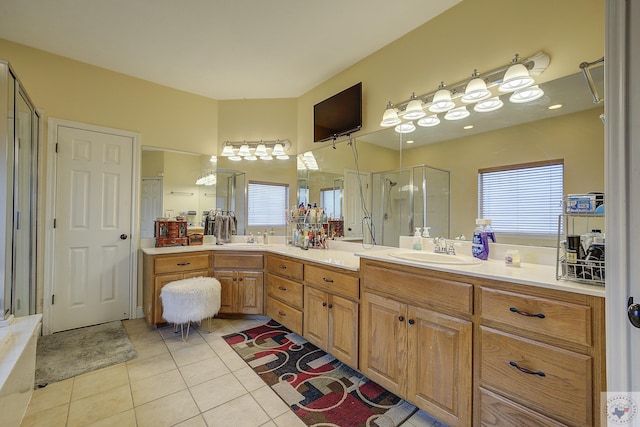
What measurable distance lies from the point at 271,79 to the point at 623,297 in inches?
126

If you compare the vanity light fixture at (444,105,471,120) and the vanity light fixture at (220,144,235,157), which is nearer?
the vanity light fixture at (444,105,471,120)

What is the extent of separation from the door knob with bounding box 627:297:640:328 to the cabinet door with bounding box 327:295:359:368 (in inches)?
51.6

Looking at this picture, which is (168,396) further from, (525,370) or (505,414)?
(525,370)

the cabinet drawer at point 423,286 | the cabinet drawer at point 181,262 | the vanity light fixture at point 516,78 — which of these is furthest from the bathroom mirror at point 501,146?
the cabinet drawer at point 181,262

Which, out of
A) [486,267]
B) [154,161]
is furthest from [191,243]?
[486,267]

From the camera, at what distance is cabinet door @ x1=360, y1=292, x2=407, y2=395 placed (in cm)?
159

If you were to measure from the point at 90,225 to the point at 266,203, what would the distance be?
72.9 inches

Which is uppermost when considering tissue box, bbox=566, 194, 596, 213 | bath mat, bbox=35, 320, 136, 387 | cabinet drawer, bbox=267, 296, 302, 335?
tissue box, bbox=566, 194, 596, 213

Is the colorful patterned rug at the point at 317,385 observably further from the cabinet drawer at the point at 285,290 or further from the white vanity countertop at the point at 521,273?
A: the white vanity countertop at the point at 521,273

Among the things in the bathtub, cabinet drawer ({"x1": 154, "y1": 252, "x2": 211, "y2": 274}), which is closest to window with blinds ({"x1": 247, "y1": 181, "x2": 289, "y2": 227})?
cabinet drawer ({"x1": 154, "y1": 252, "x2": 211, "y2": 274})

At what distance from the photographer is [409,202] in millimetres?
2207

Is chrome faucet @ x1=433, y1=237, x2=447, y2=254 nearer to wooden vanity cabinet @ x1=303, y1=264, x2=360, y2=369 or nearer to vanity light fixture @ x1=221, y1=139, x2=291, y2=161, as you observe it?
wooden vanity cabinet @ x1=303, y1=264, x2=360, y2=369

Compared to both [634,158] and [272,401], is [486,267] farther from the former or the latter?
[272,401]

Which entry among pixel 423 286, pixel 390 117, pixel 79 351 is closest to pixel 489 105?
pixel 390 117
